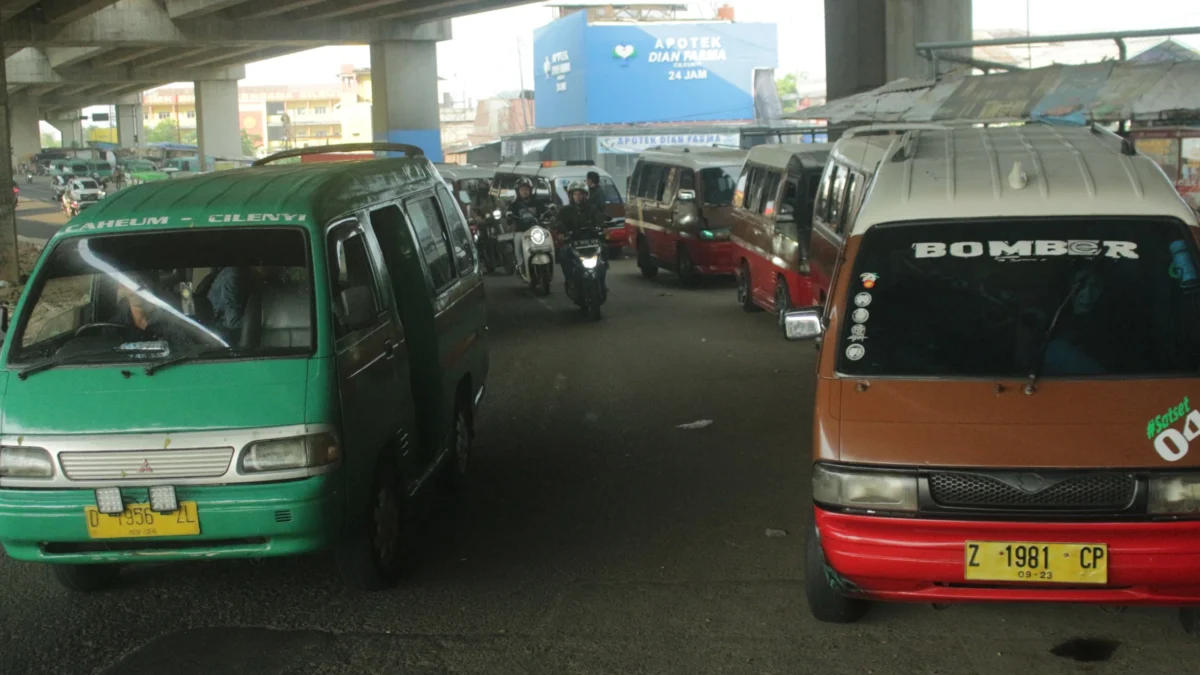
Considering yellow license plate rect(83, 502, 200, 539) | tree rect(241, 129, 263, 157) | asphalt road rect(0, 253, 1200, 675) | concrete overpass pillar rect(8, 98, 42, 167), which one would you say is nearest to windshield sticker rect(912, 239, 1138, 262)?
asphalt road rect(0, 253, 1200, 675)

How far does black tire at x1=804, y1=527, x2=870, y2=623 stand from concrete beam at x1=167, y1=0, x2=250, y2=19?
29387 millimetres

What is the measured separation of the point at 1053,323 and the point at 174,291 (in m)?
3.69

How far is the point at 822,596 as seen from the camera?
16.3ft

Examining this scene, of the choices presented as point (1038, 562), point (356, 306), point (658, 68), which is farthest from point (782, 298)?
point (658, 68)

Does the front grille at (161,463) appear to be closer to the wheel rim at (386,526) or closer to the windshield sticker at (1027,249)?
the wheel rim at (386,526)

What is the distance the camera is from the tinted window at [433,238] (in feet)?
22.6

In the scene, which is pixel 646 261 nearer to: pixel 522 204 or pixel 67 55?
pixel 522 204

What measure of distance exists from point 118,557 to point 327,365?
1.14 m

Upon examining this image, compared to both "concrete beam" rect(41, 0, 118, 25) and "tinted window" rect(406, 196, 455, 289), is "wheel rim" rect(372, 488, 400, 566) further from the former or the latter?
"concrete beam" rect(41, 0, 118, 25)

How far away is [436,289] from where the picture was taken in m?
6.79

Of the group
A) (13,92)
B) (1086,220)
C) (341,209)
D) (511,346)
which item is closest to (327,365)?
(341,209)

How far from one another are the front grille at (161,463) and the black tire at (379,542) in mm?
680

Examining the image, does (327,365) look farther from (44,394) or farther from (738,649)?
(738,649)

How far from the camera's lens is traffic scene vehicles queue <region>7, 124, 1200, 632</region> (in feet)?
14.2
